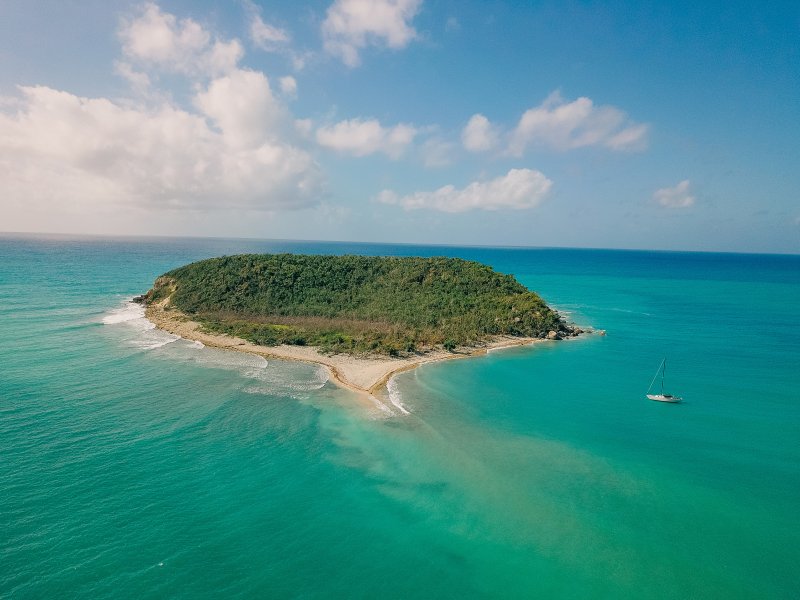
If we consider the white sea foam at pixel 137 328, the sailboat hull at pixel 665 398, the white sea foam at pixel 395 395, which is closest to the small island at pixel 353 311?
the white sea foam at pixel 395 395

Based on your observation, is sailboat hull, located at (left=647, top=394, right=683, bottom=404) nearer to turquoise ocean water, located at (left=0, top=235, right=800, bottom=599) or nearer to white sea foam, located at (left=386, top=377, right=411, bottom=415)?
turquoise ocean water, located at (left=0, top=235, right=800, bottom=599)

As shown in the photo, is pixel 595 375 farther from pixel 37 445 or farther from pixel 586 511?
pixel 37 445

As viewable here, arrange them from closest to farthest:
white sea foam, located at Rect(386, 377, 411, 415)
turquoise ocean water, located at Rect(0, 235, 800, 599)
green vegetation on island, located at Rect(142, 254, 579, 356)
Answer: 1. turquoise ocean water, located at Rect(0, 235, 800, 599)
2. white sea foam, located at Rect(386, 377, 411, 415)
3. green vegetation on island, located at Rect(142, 254, 579, 356)

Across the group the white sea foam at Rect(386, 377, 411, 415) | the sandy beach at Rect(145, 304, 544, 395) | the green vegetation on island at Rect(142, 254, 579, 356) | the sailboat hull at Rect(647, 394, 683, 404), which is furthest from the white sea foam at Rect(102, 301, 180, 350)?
the sailboat hull at Rect(647, 394, 683, 404)

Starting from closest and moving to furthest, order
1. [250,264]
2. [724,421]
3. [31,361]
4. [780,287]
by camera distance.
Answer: [724,421], [31,361], [250,264], [780,287]

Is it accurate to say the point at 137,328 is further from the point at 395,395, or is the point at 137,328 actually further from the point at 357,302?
the point at 395,395

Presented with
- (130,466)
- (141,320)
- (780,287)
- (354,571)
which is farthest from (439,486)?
(780,287)
